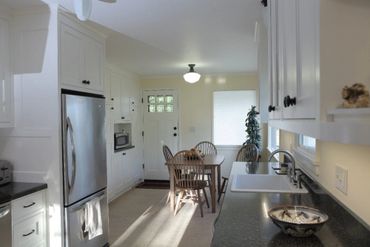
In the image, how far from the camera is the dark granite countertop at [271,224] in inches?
44.5

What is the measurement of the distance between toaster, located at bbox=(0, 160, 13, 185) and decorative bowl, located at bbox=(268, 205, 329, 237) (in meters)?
2.22

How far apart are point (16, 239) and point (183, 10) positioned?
2275 millimetres

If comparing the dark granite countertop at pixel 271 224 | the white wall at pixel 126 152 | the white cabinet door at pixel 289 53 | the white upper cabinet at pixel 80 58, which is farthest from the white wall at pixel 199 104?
the white cabinet door at pixel 289 53

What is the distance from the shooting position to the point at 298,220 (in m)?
1.29

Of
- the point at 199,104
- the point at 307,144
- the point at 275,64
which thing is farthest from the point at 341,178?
the point at 199,104

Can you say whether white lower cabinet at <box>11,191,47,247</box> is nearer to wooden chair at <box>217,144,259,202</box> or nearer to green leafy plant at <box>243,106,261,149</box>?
wooden chair at <box>217,144,259,202</box>

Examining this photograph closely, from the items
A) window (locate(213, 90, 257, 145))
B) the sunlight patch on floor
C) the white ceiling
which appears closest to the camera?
the white ceiling

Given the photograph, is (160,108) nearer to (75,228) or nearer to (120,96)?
(120,96)

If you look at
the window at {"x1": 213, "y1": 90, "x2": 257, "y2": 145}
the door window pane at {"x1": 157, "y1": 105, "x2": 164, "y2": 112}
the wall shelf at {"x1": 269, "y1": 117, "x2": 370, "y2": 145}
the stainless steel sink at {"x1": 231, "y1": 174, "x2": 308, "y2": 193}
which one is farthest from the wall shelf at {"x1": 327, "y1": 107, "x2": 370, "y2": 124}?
the door window pane at {"x1": 157, "y1": 105, "x2": 164, "y2": 112}

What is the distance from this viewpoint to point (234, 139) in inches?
242

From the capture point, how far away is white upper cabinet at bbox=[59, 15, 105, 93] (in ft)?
8.23

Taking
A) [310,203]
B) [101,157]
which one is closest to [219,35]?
[101,157]

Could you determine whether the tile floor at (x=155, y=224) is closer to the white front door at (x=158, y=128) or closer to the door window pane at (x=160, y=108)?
the white front door at (x=158, y=128)

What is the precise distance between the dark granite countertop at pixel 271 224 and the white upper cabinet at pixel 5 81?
6.45ft
